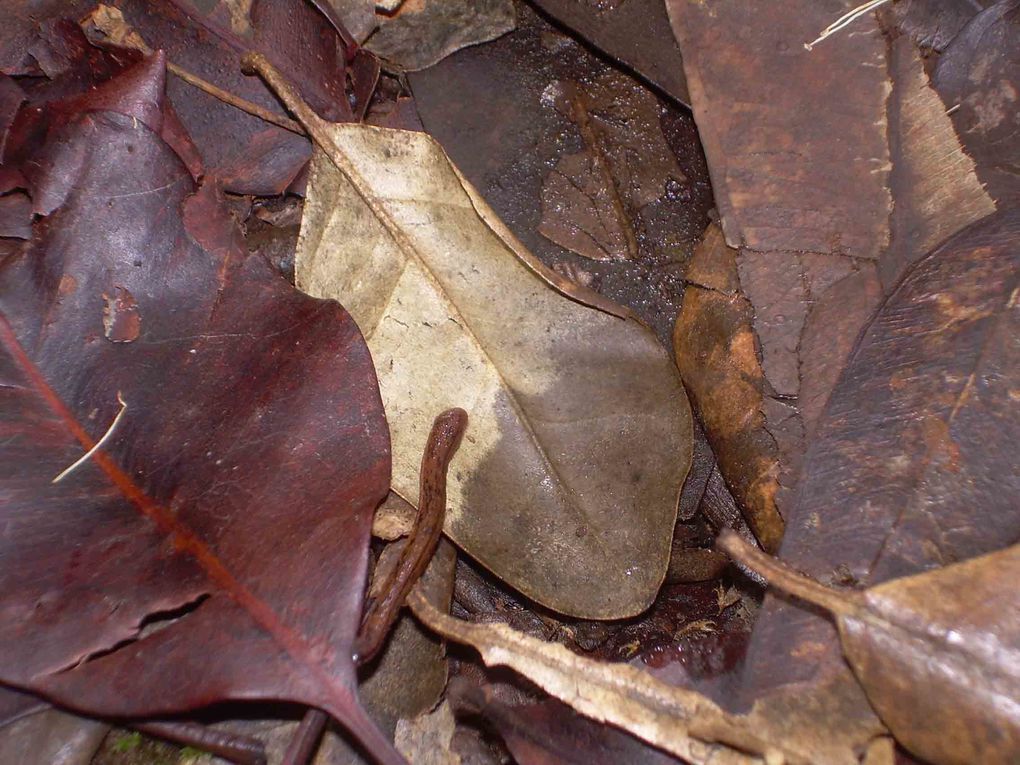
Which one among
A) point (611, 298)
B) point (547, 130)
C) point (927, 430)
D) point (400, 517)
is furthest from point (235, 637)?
point (547, 130)

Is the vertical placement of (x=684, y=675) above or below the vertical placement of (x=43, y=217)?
below

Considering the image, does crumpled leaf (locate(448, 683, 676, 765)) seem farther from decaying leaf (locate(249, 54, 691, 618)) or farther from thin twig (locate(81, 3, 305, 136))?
thin twig (locate(81, 3, 305, 136))

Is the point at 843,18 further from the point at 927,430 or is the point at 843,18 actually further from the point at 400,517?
the point at 400,517

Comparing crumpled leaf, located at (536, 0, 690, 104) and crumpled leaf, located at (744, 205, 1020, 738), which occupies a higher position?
crumpled leaf, located at (536, 0, 690, 104)

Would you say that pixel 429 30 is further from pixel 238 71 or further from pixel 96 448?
pixel 96 448

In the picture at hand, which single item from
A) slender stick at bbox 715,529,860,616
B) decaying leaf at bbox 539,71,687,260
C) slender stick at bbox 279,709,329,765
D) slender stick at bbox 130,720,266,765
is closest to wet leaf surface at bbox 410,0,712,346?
decaying leaf at bbox 539,71,687,260

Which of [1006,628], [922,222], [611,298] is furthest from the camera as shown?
[611,298]

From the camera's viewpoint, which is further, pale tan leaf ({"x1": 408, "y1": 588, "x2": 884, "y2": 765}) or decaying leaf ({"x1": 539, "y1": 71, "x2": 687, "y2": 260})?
decaying leaf ({"x1": 539, "y1": 71, "x2": 687, "y2": 260})
